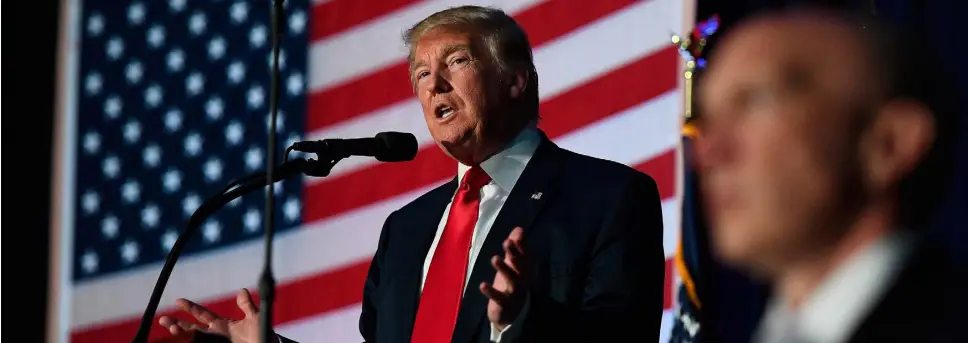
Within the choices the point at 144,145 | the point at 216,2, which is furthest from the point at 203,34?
the point at 144,145

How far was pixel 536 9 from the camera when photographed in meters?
3.78

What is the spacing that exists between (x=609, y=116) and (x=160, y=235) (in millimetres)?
1641

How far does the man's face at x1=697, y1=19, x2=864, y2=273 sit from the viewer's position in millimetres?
843

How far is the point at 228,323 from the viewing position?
7.50 ft

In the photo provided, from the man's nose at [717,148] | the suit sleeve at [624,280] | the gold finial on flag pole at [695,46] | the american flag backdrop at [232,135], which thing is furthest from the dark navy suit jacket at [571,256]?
the american flag backdrop at [232,135]

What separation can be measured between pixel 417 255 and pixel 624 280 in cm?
46

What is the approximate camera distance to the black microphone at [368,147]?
2082 mm

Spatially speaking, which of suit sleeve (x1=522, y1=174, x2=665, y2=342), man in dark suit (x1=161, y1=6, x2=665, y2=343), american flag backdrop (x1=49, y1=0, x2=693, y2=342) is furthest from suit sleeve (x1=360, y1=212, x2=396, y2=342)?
american flag backdrop (x1=49, y1=0, x2=693, y2=342)

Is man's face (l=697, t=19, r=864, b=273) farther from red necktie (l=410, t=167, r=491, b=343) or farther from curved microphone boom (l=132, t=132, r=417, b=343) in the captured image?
red necktie (l=410, t=167, r=491, b=343)

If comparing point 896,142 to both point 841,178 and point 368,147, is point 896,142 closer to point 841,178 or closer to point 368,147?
point 841,178

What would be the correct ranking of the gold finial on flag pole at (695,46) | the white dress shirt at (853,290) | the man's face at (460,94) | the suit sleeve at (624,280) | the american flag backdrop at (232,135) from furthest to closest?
the american flag backdrop at (232,135), the gold finial on flag pole at (695,46), the man's face at (460,94), the suit sleeve at (624,280), the white dress shirt at (853,290)

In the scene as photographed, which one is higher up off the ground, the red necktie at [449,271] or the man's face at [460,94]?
the man's face at [460,94]

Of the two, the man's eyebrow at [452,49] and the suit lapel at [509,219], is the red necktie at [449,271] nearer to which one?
the suit lapel at [509,219]

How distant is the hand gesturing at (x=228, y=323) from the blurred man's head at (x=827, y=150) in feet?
4.94
